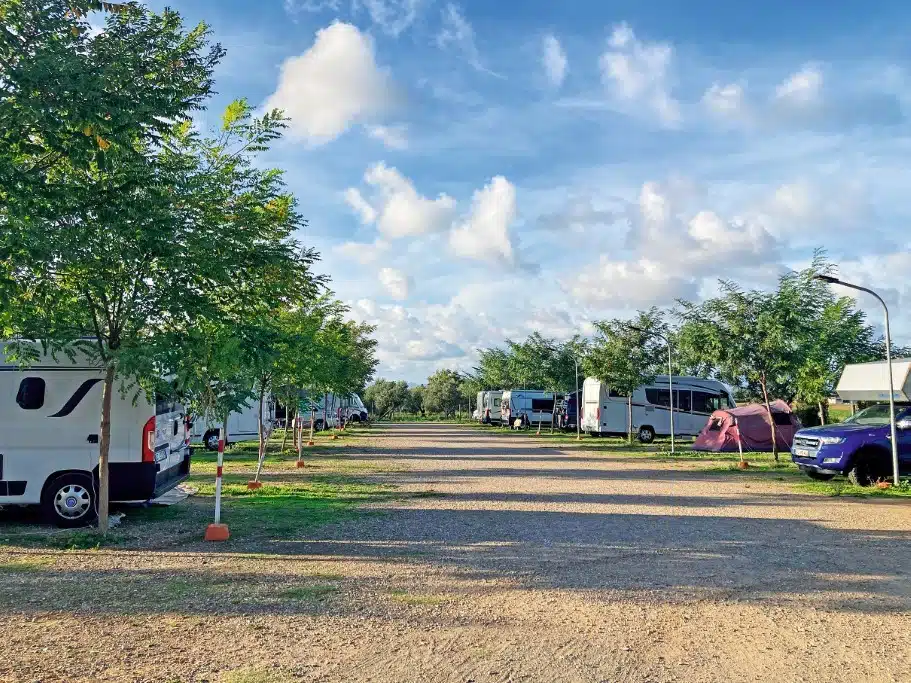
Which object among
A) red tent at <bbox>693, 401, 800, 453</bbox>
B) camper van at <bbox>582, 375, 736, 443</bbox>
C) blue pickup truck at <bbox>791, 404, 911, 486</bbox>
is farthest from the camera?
camper van at <bbox>582, 375, 736, 443</bbox>

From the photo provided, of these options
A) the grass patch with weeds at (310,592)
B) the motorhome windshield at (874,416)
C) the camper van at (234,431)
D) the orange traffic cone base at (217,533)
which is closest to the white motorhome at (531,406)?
the camper van at (234,431)

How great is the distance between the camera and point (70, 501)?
10336mm

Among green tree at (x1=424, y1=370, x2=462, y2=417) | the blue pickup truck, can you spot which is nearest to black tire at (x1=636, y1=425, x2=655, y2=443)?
the blue pickup truck

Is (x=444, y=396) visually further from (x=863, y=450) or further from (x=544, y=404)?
(x=863, y=450)

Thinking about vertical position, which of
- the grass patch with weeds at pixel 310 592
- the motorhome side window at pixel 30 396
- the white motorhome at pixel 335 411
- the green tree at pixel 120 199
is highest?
the green tree at pixel 120 199

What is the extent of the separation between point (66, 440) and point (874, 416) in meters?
16.2

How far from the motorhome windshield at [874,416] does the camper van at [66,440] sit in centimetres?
1458

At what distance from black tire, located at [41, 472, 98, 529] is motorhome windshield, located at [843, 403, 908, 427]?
15.1m

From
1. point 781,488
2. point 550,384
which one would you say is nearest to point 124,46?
point 781,488

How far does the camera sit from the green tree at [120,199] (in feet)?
22.8

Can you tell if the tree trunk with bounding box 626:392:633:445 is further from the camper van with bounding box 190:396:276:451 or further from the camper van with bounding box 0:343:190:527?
the camper van with bounding box 0:343:190:527

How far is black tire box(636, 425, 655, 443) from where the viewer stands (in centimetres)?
3525

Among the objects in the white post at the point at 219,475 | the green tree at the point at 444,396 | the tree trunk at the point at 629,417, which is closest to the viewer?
the white post at the point at 219,475

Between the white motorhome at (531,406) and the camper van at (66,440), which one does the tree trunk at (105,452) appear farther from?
the white motorhome at (531,406)
